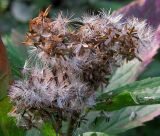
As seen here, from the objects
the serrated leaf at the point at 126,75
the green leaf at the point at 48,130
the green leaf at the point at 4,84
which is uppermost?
the serrated leaf at the point at 126,75

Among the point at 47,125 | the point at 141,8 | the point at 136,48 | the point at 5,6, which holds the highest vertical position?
the point at 5,6

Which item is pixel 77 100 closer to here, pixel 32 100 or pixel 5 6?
pixel 32 100

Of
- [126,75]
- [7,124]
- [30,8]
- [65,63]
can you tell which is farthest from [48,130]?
[30,8]

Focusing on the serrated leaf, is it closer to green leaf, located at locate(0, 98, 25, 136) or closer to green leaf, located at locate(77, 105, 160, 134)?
green leaf, located at locate(77, 105, 160, 134)

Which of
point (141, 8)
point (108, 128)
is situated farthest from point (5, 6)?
point (108, 128)

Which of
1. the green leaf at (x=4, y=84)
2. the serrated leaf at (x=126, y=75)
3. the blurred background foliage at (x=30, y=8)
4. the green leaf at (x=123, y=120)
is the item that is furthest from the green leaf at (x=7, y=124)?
the blurred background foliage at (x=30, y=8)

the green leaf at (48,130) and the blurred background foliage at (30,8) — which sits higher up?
the blurred background foliage at (30,8)

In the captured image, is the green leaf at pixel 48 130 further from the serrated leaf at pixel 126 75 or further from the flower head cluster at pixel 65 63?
the serrated leaf at pixel 126 75
